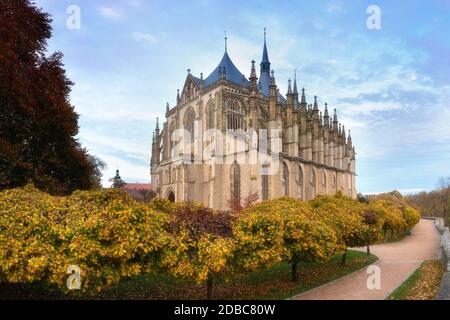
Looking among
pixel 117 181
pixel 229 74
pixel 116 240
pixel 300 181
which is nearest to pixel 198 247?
pixel 116 240

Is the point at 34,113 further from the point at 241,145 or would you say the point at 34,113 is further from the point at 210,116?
the point at 210,116

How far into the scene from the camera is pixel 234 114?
4172 centimetres

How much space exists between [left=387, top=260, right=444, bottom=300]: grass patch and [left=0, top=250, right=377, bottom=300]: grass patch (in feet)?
8.64

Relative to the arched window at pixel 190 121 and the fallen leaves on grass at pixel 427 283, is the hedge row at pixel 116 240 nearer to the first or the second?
the fallen leaves on grass at pixel 427 283

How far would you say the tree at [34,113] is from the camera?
11.5 m

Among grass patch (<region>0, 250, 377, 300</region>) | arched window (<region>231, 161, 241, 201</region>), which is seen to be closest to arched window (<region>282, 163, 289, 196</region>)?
arched window (<region>231, 161, 241, 201</region>)

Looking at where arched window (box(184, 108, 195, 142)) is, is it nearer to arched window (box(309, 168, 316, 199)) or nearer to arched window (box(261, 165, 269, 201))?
arched window (box(261, 165, 269, 201))

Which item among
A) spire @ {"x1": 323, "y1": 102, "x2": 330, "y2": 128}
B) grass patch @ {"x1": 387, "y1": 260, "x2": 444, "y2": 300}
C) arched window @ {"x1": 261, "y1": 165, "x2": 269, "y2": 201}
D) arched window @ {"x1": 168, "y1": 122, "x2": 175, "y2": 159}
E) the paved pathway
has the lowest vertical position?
the paved pathway

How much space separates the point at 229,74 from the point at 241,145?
13.8 metres

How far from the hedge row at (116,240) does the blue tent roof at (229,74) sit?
36.4 m

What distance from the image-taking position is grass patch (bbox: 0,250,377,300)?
1120cm

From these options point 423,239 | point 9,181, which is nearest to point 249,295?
point 9,181

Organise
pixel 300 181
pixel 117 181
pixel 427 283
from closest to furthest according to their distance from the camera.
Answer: pixel 427 283
pixel 300 181
pixel 117 181
